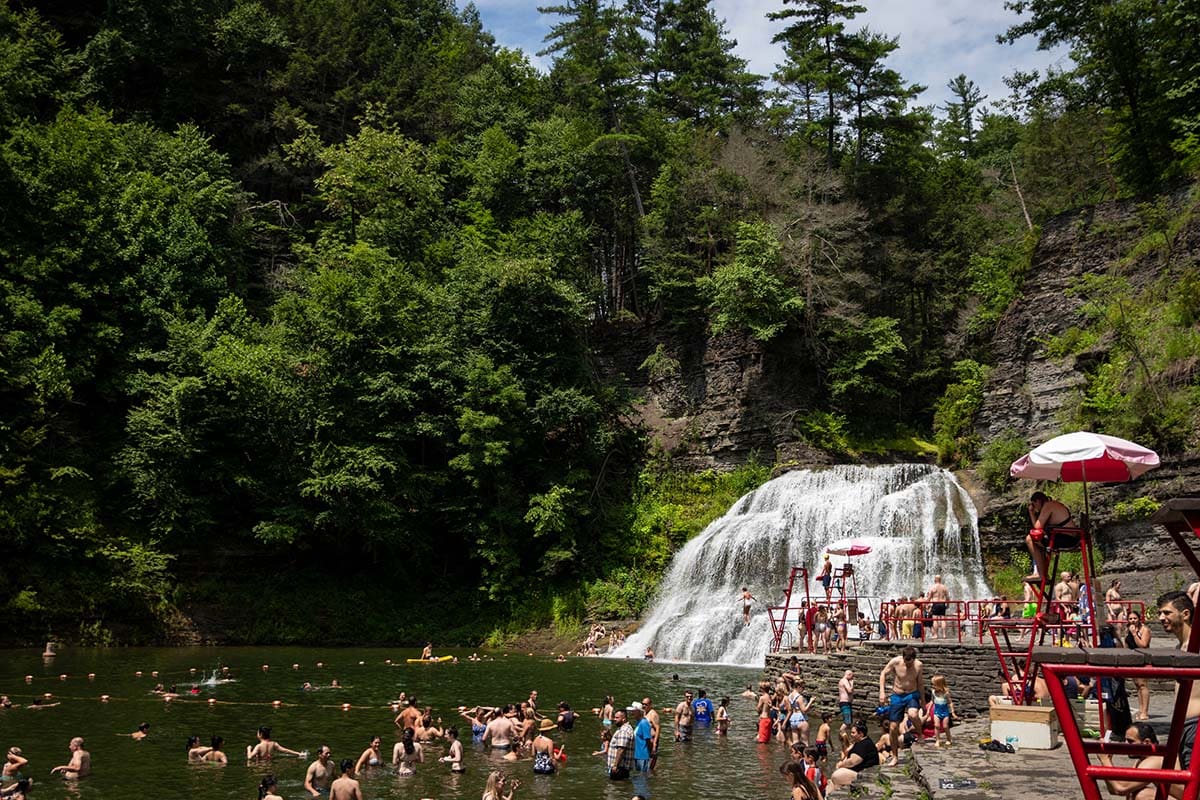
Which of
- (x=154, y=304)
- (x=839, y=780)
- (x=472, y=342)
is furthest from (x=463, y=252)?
(x=839, y=780)

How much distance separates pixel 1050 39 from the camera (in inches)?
1353

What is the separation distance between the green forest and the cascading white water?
2.59m

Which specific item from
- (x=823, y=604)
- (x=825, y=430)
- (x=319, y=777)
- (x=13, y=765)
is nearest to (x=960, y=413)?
(x=825, y=430)

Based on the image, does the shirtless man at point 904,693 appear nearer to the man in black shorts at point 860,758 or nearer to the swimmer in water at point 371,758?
the man in black shorts at point 860,758

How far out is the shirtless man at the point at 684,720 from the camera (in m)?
17.1

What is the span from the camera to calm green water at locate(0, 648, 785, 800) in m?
14.1

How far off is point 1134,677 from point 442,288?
116 ft

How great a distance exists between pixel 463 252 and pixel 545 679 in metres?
20.4

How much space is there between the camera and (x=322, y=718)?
19406mm

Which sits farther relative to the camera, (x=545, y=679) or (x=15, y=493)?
(x=15, y=493)

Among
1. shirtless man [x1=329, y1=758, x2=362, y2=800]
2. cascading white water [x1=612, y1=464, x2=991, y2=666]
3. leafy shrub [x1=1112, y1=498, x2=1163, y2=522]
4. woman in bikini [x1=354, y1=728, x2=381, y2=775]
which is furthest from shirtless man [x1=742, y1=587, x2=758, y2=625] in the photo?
shirtless man [x1=329, y1=758, x2=362, y2=800]

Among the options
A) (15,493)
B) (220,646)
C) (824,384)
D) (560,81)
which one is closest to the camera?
(15,493)

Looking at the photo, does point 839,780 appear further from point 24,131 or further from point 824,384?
point 24,131

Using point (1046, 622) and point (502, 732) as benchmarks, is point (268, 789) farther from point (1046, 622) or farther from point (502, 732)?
point (1046, 622)
